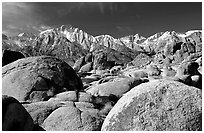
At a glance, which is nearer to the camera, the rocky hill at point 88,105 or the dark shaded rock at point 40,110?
the rocky hill at point 88,105

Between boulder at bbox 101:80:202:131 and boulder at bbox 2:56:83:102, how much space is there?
9136 mm

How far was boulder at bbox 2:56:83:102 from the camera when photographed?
16156 mm

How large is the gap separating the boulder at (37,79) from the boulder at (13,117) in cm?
686

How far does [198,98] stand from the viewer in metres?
7.74

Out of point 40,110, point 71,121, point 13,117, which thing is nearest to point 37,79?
point 40,110

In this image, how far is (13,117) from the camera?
8422mm

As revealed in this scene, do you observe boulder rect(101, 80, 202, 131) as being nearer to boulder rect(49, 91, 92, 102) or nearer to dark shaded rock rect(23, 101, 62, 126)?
dark shaded rock rect(23, 101, 62, 126)

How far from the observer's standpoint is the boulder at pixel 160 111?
7418mm

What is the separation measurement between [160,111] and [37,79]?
37.2 ft

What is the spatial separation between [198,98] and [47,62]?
1368 centimetres

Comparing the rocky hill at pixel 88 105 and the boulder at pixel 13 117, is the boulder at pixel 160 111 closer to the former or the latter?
the rocky hill at pixel 88 105

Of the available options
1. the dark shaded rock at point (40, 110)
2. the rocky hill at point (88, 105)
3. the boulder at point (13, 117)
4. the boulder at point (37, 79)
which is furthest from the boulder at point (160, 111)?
the boulder at point (37, 79)

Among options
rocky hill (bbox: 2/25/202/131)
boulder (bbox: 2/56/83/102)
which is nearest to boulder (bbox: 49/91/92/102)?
rocky hill (bbox: 2/25/202/131)

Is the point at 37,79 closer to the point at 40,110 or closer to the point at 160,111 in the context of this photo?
the point at 40,110
